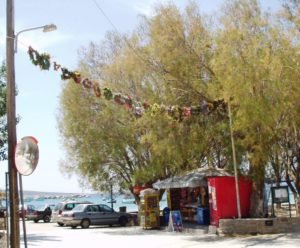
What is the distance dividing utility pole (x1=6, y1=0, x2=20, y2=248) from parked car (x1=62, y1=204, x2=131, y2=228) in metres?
20.8

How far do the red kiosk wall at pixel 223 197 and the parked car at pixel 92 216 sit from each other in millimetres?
10535

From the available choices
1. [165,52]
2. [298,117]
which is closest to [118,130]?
[165,52]

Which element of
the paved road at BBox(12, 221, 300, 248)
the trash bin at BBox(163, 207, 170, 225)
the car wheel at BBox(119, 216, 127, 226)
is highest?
the trash bin at BBox(163, 207, 170, 225)

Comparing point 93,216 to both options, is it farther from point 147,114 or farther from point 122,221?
point 147,114

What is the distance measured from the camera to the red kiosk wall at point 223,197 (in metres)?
23.1

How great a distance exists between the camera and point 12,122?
11.7 meters

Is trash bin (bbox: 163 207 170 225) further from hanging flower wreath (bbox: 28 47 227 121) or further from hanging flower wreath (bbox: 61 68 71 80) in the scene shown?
hanging flower wreath (bbox: 61 68 71 80)

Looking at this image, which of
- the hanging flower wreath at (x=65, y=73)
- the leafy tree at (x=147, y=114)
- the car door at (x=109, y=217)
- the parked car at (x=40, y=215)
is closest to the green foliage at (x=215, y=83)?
the leafy tree at (x=147, y=114)

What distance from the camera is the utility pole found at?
1141 centimetres

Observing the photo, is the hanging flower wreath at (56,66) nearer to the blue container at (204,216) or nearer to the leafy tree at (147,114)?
the leafy tree at (147,114)

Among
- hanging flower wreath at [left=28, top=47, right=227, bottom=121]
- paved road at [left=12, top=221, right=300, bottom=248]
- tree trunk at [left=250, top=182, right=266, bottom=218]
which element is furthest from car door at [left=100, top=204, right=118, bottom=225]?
hanging flower wreath at [left=28, top=47, right=227, bottom=121]

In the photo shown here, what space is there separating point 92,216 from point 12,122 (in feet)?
70.7

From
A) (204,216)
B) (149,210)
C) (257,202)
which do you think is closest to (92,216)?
(149,210)

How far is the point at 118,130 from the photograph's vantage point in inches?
1216
